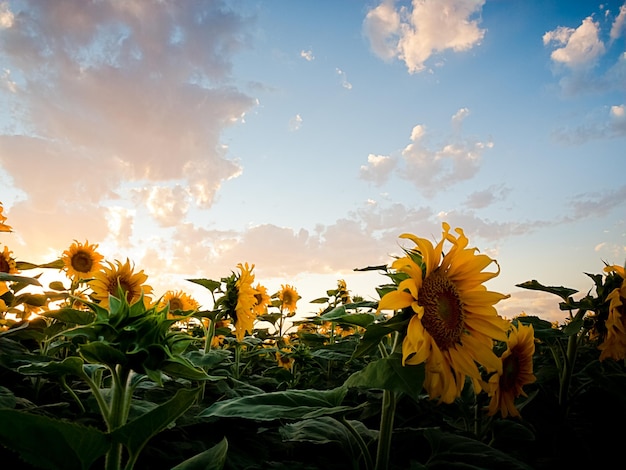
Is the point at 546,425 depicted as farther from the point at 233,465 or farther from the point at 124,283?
the point at 124,283

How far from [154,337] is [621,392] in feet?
9.28

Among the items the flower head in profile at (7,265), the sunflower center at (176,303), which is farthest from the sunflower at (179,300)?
the flower head in profile at (7,265)

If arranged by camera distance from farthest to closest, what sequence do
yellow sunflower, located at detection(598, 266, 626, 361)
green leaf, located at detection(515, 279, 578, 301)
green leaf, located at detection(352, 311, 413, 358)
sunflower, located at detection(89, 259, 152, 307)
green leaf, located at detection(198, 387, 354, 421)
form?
1. sunflower, located at detection(89, 259, 152, 307)
2. green leaf, located at detection(515, 279, 578, 301)
3. yellow sunflower, located at detection(598, 266, 626, 361)
4. green leaf, located at detection(352, 311, 413, 358)
5. green leaf, located at detection(198, 387, 354, 421)

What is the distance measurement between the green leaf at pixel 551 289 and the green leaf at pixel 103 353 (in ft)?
9.48

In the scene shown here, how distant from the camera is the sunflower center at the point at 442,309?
1720 millimetres

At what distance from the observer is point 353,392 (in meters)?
2.98

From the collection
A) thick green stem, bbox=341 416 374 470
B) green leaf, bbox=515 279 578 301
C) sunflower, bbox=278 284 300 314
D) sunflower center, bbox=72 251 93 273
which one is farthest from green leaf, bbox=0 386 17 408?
sunflower, bbox=278 284 300 314

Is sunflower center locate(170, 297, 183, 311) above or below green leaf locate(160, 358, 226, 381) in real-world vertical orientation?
above

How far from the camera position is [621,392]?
104 inches

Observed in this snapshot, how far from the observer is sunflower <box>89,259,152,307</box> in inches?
169

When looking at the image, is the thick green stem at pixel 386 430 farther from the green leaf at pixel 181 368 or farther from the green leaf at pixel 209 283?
the green leaf at pixel 209 283

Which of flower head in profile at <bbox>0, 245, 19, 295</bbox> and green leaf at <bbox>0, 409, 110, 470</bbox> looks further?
flower head in profile at <bbox>0, 245, 19, 295</bbox>

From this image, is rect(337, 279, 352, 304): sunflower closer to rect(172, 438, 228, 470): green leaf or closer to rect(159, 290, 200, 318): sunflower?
rect(159, 290, 200, 318): sunflower

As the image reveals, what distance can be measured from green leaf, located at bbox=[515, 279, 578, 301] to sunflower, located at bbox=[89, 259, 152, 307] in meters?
3.52
